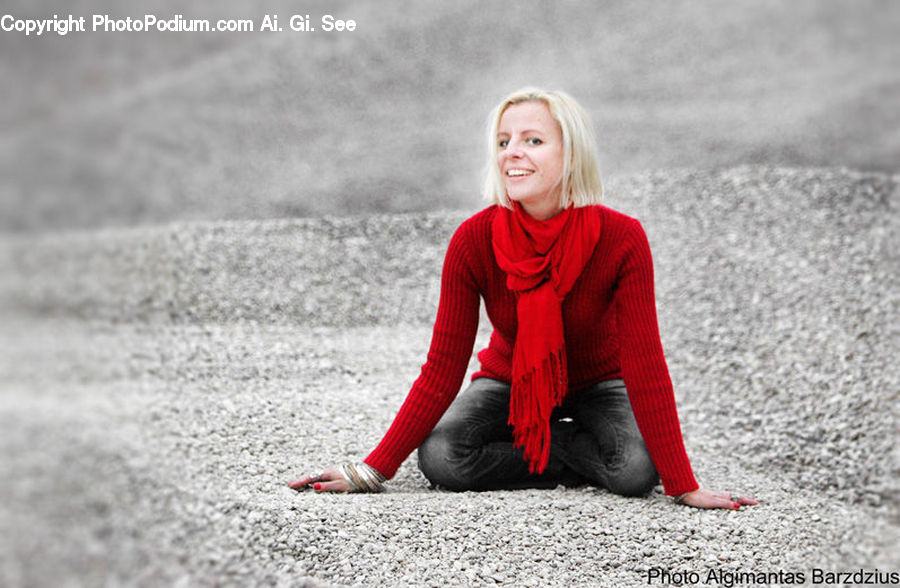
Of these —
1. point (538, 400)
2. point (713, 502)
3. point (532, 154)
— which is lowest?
point (713, 502)

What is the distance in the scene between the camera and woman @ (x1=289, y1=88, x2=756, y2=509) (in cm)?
223

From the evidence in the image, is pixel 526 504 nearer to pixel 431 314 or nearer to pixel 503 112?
pixel 503 112

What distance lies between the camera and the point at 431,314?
16.6 ft

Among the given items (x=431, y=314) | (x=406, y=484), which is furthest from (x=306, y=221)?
(x=406, y=484)

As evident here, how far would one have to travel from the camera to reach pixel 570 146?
2.22 metres

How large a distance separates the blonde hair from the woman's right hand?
0.92 metres

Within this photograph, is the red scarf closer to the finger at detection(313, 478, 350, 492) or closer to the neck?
the neck

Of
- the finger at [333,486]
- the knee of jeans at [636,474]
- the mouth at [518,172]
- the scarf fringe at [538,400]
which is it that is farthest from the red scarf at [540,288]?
the finger at [333,486]

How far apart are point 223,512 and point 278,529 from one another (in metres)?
0.14

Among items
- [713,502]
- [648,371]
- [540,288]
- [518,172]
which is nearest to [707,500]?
[713,502]

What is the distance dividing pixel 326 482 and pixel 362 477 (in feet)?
0.34

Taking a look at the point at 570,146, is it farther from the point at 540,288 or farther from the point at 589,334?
the point at 589,334

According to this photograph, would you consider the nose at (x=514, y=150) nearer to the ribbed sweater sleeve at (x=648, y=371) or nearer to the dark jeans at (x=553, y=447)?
the ribbed sweater sleeve at (x=648, y=371)

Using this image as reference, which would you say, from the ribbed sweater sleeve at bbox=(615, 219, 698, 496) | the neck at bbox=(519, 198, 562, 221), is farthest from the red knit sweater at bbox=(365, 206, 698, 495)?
the neck at bbox=(519, 198, 562, 221)
